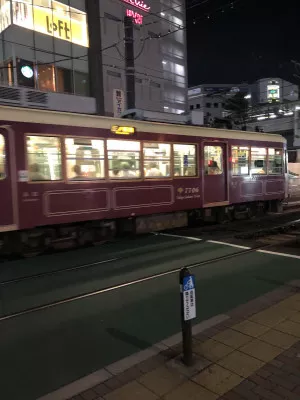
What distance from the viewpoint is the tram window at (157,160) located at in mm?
10258

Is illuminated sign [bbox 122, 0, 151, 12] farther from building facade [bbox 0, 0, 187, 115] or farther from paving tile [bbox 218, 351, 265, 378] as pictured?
paving tile [bbox 218, 351, 265, 378]

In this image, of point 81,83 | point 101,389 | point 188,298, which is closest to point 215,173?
point 188,298

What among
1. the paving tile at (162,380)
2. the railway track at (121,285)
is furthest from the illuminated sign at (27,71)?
the paving tile at (162,380)

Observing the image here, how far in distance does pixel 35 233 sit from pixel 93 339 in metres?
4.52

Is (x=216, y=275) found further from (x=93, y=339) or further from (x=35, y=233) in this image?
(x=35, y=233)

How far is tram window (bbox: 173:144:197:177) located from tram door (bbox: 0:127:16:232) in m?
4.68

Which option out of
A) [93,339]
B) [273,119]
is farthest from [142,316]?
[273,119]

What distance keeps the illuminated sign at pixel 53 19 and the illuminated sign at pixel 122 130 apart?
1523 centimetres

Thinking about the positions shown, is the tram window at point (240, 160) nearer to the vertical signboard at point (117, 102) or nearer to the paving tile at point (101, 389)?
the paving tile at point (101, 389)

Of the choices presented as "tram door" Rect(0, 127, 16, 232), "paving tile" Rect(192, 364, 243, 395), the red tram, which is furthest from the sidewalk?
the red tram

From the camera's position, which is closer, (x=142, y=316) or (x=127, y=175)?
(x=142, y=316)

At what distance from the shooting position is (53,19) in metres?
23.0

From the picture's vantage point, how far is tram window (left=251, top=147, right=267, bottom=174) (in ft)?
44.3

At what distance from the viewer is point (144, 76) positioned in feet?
99.7
